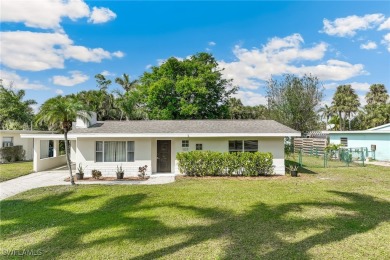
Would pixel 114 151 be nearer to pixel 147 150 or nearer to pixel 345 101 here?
pixel 147 150

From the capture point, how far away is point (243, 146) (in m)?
14.9

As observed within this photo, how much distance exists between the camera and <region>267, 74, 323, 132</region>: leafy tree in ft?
109

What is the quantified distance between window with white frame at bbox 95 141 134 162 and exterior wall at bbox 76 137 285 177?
223 mm

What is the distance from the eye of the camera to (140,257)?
192 inches

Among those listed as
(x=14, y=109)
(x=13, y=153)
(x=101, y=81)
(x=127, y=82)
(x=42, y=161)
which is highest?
(x=127, y=82)

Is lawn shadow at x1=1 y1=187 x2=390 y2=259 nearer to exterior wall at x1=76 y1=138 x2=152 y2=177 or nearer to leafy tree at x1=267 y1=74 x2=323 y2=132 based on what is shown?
exterior wall at x1=76 y1=138 x2=152 y2=177

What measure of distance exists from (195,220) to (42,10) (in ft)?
29.1

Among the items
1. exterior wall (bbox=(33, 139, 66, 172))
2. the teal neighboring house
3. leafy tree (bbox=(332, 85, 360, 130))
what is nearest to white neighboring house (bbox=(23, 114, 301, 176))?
exterior wall (bbox=(33, 139, 66, 172))

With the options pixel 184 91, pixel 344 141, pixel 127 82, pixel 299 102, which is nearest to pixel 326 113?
pixel 299 102

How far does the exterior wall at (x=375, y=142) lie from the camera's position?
21.5m

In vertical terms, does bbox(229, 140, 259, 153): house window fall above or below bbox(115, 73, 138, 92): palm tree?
below

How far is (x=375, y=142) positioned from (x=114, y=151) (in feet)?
76.8

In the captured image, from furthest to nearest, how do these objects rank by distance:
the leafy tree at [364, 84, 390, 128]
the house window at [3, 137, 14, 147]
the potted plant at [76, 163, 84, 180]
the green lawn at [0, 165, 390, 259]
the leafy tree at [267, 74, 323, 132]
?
the leafy tree at [364, 84, 390, 128] < the leafy tree at [267, 74, 323, 132] < the house window at [3, 137, 14, 147] < the potted plant at [76, 163, 84, 180] < the green lawn at [0, 165, 390, 259]

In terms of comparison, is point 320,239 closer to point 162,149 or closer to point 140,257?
point 140,257
